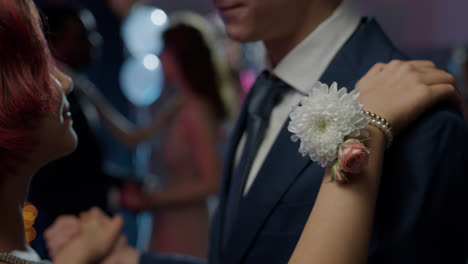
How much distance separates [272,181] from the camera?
0.97 m

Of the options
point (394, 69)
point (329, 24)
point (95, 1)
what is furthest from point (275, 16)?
point (95, 1)

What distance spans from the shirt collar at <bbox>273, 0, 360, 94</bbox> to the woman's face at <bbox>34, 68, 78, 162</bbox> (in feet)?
1.65

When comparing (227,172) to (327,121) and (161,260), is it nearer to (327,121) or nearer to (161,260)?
(161,260)

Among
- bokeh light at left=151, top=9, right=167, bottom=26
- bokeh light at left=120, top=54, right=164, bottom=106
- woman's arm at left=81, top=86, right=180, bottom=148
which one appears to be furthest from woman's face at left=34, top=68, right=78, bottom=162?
bokeh light at left=120, top=54, right=164, bottom=106

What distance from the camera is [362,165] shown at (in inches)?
29.1

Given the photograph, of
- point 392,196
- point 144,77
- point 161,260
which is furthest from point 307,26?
point 144,77

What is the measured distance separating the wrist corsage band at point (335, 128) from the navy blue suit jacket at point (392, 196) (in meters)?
0.13

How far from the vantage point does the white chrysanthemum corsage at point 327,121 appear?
0.75m

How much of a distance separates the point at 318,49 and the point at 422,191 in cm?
41

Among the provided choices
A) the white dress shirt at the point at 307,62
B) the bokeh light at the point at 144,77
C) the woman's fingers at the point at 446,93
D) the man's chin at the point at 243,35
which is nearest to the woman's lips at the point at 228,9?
the man's chin at the point at 243,35

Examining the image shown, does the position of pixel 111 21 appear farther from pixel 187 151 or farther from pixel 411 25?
pixel 411 25

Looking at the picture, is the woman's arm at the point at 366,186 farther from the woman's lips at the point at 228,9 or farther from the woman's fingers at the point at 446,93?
the woman's lips at the point at 228,9

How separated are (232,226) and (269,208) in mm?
111

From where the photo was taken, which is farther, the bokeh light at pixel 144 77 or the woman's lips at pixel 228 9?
the bokeh light at pixel 144 77
